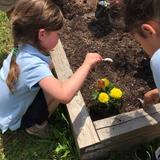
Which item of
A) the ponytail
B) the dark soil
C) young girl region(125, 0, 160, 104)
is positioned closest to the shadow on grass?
the dark soil

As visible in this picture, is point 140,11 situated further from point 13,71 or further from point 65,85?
point 13,71

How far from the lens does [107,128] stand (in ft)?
7.49

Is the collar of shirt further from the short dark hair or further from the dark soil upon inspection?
the short dark hair

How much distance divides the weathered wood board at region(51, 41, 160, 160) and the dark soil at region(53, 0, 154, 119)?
19 cm

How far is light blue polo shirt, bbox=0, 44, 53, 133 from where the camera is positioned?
2.24 m

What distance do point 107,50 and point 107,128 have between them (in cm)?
78

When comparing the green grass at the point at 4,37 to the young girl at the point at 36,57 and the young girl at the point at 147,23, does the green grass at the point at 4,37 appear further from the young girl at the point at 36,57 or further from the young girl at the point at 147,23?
the young girl at the point at 147,23

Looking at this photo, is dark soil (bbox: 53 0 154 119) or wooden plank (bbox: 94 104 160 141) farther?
dark soil (bbox: 53 0 154 119)

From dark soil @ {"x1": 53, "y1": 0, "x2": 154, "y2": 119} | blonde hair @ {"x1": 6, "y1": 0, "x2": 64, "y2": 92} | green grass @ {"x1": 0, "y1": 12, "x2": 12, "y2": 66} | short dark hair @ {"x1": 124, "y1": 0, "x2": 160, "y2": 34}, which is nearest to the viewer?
short dark hair @ {"x1": 124, "y1": 0, "x2": 160, "y2": 34}

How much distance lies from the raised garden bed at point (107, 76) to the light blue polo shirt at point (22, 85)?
28 centimetres

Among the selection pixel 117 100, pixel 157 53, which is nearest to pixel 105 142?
pixel 117 100

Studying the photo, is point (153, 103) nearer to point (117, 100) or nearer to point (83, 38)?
point (117, 100)

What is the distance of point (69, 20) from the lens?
315 cm

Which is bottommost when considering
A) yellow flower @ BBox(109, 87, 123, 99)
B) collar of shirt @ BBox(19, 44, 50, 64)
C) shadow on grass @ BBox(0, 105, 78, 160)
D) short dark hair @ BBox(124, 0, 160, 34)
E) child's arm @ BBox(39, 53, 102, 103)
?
shadow on grass @ BBox(0, 105, 78, 160)
